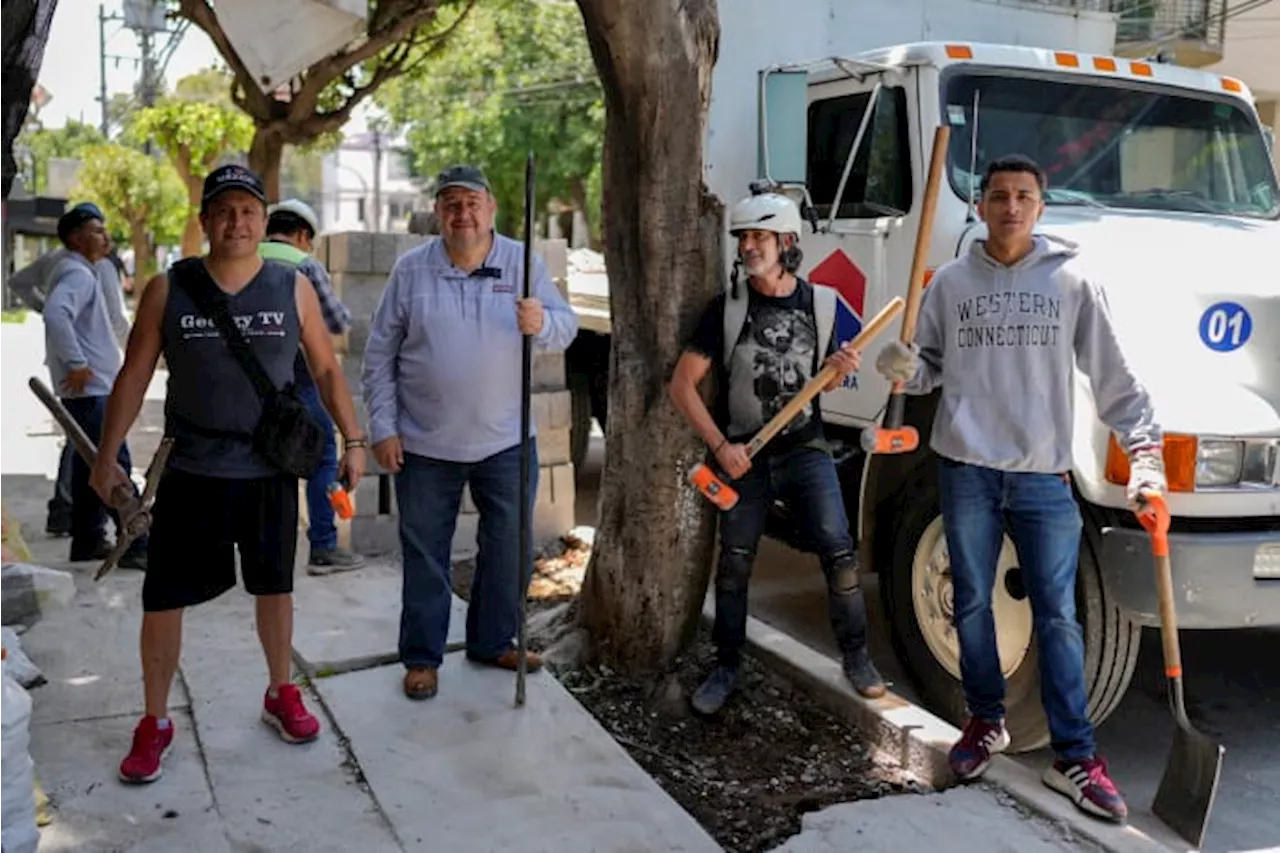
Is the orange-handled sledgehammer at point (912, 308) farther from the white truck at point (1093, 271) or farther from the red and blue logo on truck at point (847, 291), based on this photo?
the red and blue logo on truck at point (847, 291)

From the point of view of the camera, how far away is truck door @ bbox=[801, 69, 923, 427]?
195 inches

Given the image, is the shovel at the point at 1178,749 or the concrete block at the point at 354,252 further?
Answer: the concrete block at the point at 354,252

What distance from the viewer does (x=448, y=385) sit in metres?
4.05

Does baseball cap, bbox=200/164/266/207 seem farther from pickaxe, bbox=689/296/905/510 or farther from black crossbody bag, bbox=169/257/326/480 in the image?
pickaxe, bbox=689/296/905/510

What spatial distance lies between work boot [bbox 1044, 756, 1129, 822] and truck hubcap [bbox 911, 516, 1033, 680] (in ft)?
1.89

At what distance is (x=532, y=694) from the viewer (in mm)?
4246

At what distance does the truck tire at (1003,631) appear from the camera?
12.7ft

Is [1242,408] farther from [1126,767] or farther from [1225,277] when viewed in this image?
[1126,767]

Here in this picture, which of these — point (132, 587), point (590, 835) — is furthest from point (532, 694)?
point (132, 587)

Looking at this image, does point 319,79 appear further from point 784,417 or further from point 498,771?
point 498,771

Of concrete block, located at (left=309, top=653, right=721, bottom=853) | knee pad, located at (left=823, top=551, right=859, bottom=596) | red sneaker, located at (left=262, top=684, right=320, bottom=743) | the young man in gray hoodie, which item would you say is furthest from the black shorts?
the young man in gray hoodie

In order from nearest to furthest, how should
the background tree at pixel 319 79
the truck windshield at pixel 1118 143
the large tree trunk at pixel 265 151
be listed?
1. the truck windshield at pixel 1118 143
2. the background tree at pixel 319 79
3. the large tree trunk at pixel 265 151

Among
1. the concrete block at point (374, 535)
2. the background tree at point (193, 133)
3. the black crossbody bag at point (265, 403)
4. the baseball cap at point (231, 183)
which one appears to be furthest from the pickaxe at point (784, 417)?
the background tree at point (193, 133)

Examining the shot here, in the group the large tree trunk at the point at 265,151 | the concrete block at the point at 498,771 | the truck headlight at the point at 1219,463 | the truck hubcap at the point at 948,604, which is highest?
the large tree trunk at the point at 265,151
